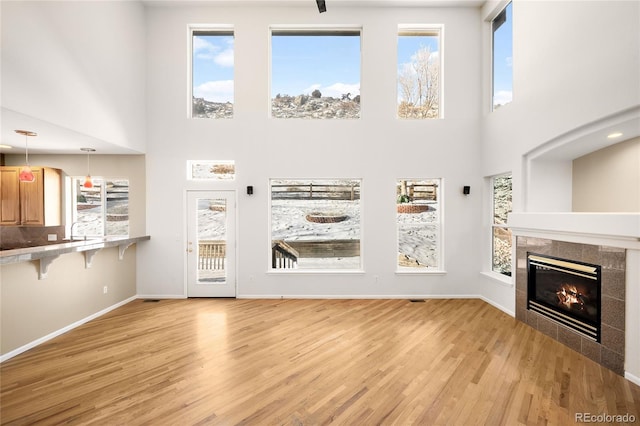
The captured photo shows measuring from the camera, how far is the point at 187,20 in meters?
4.92

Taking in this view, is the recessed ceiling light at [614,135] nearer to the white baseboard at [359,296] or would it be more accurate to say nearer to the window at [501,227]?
the window at [501,227]

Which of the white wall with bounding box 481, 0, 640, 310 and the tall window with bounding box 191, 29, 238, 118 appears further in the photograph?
the tall window with bounding box 191, 29, 238, 118

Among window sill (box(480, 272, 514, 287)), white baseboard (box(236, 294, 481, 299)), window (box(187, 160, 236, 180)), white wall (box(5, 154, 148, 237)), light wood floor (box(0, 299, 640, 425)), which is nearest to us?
light wood floor (box(0, 299, 640, 425))

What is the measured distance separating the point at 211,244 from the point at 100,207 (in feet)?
6.92

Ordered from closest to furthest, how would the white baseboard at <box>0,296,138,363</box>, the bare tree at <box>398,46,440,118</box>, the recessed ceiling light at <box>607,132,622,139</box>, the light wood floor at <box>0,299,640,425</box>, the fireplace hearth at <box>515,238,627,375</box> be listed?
the light wood floor at <box>0,299,640,425</box>
the fireplace hearth at <box>515,238,627,375</box>
the white baseboard at <box>0,296,138,363</box>
the recessed ceiling light at <box>607,132,622,139</box>
the bare tree at <box>398,46,440,118</box>

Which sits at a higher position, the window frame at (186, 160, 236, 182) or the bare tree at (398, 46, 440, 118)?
the bare tree at (398, 46, 440, 118)

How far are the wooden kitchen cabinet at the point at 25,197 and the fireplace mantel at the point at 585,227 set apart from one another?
757 cm

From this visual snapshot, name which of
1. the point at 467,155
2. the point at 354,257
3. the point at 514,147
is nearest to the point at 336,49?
the point at 467,155

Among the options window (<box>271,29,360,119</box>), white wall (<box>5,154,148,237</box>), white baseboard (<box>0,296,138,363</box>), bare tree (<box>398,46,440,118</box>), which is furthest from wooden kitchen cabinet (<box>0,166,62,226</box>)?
bare tree (<box>398,46,440,118</box>)

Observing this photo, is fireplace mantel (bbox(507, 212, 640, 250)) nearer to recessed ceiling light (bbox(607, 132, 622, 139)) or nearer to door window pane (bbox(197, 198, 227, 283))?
recessed ceiling light (bbox(607, 132, 622, 139))

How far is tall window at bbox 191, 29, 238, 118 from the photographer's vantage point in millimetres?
5094

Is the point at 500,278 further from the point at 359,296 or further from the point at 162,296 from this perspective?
the point at 162,296

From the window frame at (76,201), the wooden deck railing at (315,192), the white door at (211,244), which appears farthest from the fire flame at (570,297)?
the window frame at (76,201)

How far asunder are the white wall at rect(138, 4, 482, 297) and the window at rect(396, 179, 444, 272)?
0.17 metres
